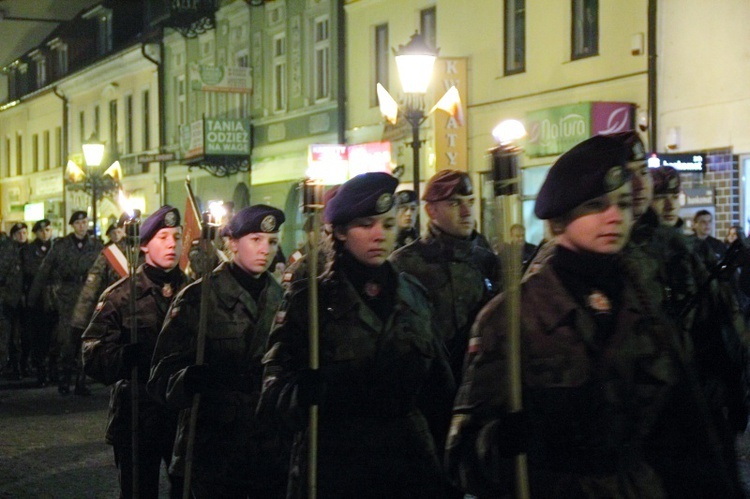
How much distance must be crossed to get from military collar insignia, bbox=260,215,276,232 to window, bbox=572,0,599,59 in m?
14.9

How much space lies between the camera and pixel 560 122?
20.4m

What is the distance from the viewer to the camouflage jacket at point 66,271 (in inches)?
666

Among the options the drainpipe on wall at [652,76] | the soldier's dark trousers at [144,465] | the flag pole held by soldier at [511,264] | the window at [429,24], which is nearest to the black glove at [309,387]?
the flag pole held by soldier at [511,264]

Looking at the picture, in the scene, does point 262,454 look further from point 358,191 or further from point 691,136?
point 691,136

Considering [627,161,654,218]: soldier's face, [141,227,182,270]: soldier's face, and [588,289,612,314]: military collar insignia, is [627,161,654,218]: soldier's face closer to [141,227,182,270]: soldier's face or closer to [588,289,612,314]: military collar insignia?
[588,289,612,314]: military collar insignia

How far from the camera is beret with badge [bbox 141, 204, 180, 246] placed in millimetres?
7141

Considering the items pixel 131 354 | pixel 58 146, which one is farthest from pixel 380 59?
pixel 58 146

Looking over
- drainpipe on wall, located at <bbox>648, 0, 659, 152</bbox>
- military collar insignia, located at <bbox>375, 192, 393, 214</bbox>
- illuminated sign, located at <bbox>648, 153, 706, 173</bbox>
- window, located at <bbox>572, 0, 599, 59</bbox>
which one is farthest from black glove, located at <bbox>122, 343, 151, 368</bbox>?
window, located at <bbox>572, 0, 599, 59</bbox>

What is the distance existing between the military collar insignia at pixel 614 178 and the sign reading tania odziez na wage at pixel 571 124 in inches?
589

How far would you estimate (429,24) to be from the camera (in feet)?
81.2

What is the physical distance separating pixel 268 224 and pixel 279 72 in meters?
26.3

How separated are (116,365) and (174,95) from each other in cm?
3275

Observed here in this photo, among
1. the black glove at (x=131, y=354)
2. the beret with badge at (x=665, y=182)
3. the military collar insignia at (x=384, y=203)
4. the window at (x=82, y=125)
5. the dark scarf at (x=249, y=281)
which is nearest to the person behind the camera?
the military collar insignia at (x=384, y=203)

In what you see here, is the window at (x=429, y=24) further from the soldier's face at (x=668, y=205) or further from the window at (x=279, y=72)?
the soldier's face at (x=668, y=205)
